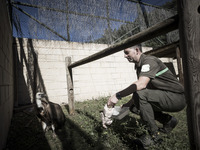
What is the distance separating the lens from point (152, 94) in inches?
70.0

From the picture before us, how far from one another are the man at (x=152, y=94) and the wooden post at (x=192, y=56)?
843mm

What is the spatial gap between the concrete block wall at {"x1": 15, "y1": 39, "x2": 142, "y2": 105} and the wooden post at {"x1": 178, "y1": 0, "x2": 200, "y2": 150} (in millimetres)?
4193

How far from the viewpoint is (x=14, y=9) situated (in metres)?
4.06

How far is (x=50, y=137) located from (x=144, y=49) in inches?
258

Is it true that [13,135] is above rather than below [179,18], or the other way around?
below

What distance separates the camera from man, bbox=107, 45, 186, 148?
1.57 m

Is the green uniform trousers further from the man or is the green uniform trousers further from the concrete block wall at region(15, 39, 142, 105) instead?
the concrete block wall at region(15, 39, 142, 105)

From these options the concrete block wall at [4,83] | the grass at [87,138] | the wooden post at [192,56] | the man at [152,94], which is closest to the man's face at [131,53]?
the man at [152,94]

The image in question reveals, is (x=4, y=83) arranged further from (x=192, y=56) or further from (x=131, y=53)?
(x=192, y=56)

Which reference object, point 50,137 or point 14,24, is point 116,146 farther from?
point 14,24

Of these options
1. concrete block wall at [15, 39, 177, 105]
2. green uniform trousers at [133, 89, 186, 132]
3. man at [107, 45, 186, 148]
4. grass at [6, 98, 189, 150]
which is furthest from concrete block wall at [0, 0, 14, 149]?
green uniform trousers at [133, 89, 186, 132]

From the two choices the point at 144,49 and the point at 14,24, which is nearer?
the point at 14,24

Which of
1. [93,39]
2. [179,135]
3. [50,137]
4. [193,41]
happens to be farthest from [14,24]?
[179,135]

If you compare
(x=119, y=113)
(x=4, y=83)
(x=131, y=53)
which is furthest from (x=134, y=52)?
(x=4, y=83)
